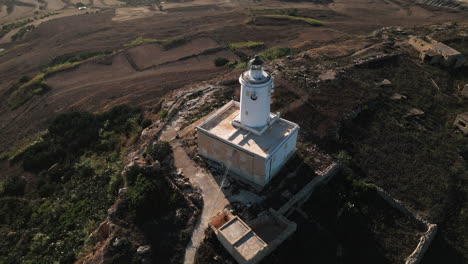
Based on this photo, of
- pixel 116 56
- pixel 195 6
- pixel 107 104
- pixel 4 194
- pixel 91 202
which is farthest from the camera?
pixel 195 6

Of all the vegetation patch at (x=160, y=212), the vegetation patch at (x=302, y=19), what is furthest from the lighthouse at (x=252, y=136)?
the vegetation patch at (x=302, y=19)

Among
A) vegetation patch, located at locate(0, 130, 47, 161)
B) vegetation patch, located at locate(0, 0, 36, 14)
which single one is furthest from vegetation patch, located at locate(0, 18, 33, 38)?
vegetation patch, located at locate(0, 130, 47, 161)

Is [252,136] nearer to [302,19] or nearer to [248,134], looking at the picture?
[248,134]

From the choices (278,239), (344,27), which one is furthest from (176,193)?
(344,27)

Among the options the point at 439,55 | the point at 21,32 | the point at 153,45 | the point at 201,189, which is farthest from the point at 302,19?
the point at 21,32

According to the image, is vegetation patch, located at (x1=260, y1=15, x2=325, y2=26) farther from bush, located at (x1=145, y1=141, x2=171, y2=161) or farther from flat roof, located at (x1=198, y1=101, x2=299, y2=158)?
bush, located at (x1=145, y1=141, x2=171, y2=161)

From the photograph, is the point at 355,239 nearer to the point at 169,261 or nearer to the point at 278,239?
the point at 278,239

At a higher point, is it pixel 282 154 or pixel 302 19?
pixel 302 19
